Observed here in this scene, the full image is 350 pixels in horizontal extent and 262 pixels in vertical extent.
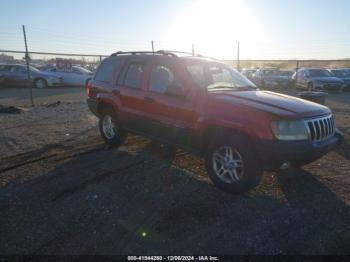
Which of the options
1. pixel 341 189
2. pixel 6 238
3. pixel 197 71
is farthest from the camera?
pixel 197 71

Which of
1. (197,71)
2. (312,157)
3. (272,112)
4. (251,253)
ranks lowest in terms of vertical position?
(251,253)

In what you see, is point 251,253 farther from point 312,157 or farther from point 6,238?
point 6,238

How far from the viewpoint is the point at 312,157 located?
4.39m

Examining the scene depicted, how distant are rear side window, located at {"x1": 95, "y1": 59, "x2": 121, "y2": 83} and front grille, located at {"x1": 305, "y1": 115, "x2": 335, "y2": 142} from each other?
3812 mm

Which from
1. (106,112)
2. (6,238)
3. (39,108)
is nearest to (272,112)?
(6,238)

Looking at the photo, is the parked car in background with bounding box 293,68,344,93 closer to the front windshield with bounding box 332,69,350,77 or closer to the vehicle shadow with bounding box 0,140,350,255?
the front windshield with bounding box 332,69,350,77

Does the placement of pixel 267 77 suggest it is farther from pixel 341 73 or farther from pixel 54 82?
pixel 54 82

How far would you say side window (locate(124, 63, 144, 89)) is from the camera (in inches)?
239

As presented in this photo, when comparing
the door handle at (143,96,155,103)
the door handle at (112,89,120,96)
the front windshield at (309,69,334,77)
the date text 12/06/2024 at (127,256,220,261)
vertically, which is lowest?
the date text 12/06/2024 at (127,256,220,261)

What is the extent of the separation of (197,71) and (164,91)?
61cm

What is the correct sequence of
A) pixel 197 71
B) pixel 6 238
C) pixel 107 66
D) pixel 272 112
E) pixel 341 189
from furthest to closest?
pixel 107 66, pixel 197 71, pixel 341 189, pixel 272 112, pixel 6 238

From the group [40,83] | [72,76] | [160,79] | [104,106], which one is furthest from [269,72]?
[160,79]

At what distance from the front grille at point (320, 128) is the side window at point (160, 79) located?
7.09 feet

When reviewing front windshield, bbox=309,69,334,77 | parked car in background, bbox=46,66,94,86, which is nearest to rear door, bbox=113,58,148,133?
front windshield, bbox=309,69,334,77
